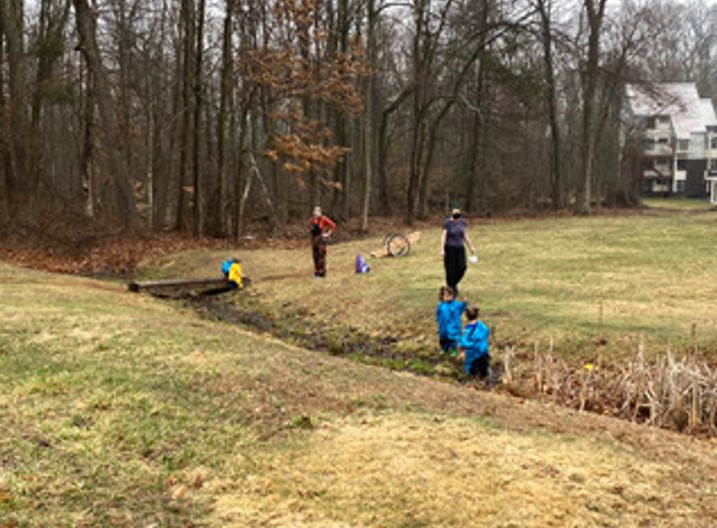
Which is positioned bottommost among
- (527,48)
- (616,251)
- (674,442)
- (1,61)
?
(674,442)

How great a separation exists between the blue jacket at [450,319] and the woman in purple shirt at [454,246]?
229 cm

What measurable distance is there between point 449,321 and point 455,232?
258cm

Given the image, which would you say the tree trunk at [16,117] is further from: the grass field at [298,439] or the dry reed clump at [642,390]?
the dry reed clump at [642,390]

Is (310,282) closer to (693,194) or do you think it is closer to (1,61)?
(1,61)

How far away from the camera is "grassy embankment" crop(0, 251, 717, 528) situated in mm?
4320

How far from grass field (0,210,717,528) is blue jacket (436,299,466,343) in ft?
1.59

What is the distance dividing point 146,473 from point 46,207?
22303 millimetres

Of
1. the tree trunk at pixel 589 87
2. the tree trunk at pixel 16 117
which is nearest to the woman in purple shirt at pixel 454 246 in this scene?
the tree trunk at pixel 16 117

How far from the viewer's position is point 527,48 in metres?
35.6

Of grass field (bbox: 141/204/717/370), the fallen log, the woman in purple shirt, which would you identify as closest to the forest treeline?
grass field (bbox: 141/204/717/370)

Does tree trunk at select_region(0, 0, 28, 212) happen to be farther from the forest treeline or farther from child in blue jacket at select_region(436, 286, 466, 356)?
child in blue jacket at select_region(436, 286, 466, 356)

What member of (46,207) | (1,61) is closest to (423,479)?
(46,207)

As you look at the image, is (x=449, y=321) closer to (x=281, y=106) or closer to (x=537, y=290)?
(x=537, y=290)

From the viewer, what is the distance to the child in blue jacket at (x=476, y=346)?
30.9 feet
